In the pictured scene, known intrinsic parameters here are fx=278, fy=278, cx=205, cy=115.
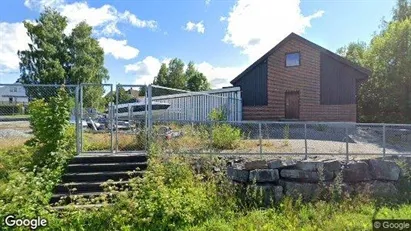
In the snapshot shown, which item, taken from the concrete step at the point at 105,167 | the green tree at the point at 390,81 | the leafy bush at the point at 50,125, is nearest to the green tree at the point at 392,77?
the green tree at the point at 390,81

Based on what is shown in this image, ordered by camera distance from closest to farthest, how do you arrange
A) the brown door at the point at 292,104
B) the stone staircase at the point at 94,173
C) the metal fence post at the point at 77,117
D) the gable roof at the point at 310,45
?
the stone staircase at the point at 94,173
the metal fence post at the point at 77,117
the gable roof at the point at 310,45
the brown door at the point at 292,104

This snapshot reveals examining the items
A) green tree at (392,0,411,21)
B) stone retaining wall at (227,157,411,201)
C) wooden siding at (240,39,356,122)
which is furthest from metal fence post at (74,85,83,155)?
green tree at (392,0,411,21)

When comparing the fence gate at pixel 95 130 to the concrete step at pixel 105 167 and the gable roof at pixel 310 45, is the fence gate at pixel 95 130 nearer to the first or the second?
the concrete step at pixel 105 167

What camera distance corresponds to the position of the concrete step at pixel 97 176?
6.62m

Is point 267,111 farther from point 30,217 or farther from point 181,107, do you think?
point 30,217

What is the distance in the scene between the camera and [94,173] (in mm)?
6805

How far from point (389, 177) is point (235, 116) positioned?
40.5 feet

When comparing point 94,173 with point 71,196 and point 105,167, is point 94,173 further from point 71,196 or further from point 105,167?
point 71,196

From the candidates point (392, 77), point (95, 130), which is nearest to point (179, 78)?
point (392, 77)

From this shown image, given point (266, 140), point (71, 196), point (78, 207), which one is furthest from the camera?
point (266, 140)

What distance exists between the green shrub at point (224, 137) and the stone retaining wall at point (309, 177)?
134cm

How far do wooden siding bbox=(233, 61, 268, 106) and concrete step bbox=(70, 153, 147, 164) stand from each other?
44.6 ft

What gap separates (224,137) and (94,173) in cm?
385

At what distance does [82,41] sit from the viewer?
29.4 m
